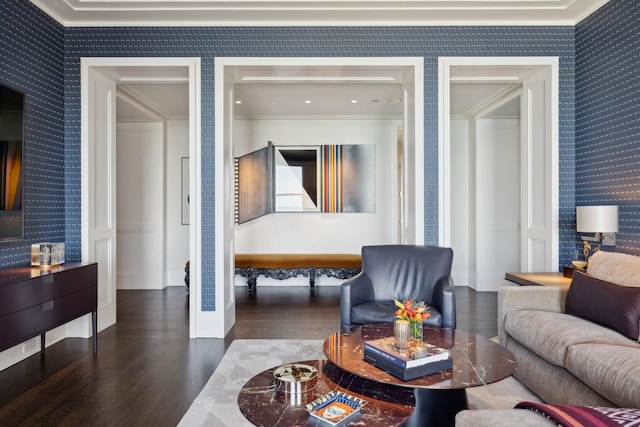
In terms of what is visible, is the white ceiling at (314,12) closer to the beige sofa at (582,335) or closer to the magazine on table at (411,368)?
the beige sofa at (582,335)

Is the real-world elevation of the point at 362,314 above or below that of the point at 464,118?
below

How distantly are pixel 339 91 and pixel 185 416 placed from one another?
397cm

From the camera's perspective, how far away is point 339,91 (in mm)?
5023

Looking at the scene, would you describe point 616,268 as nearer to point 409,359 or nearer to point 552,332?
point 552,332

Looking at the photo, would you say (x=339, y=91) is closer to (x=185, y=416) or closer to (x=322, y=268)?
(x=322, y=268)

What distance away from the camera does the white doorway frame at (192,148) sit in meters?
3.90

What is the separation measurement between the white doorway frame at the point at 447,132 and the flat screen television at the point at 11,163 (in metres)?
3.57

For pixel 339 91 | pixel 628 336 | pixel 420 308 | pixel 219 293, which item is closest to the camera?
pixel 420 308

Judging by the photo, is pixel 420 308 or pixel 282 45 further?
pixel 282 45

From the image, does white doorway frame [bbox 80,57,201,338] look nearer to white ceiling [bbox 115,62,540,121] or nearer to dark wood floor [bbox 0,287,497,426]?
white ceiling [bbox 115,62,540,121]

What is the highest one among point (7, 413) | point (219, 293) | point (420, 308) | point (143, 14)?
point (143, 14)

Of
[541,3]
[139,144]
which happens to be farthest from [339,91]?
[139,144]

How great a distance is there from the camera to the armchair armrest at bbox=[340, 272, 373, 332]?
3.09m

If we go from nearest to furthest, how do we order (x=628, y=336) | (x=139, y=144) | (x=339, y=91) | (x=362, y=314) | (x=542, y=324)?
(x=628, y=336) → (x=542, y=324) → (x=362, y=314) → (x=339, y=91) → (x=139, y=144)
